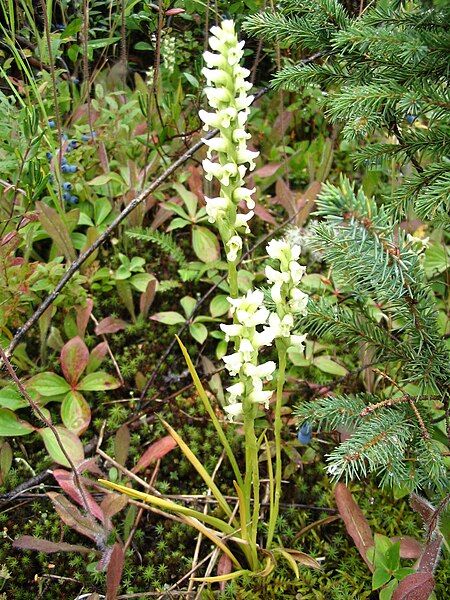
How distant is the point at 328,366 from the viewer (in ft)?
6.65

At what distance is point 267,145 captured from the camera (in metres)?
2.89

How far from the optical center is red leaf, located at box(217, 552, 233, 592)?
1541mm

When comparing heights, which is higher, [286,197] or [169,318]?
[286,197]

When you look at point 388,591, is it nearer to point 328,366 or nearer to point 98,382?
point 328,366

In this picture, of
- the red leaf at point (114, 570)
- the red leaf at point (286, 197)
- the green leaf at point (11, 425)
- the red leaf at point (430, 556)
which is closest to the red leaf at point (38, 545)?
the red leaf at point (114, 570)

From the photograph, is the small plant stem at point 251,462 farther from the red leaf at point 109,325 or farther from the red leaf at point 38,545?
the red leaf at point 109,325

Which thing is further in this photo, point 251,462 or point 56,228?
point 56,228

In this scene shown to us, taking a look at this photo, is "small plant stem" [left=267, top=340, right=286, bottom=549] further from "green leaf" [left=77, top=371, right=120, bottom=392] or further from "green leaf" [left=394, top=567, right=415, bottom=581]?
"green leaf" [left=77, top=371, right=120, bottom=392]

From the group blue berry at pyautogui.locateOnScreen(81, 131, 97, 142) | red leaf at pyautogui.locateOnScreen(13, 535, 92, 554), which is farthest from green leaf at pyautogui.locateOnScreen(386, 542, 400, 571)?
blue berry at pyautogui.locateOnScreen(81, 131, 97, 142)

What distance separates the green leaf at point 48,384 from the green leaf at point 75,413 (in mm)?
33

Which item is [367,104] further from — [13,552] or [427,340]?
[13,552]

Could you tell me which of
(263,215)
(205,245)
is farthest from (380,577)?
(263,215)

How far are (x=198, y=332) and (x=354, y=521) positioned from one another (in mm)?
857

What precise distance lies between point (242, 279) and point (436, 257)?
758 mm
